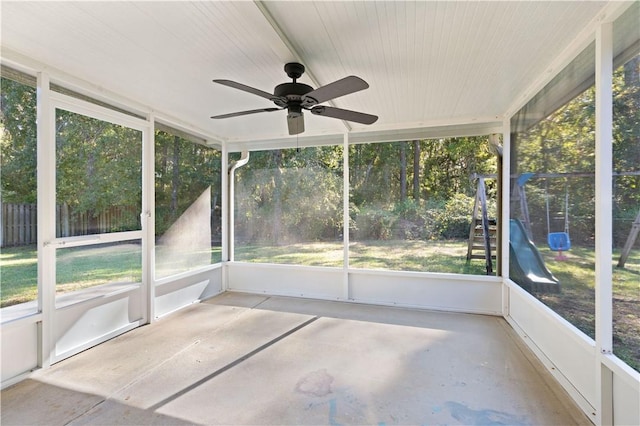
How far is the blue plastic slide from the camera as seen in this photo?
2590 mm

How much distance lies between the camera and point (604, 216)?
1.78 m

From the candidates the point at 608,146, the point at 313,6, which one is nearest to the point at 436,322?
the point at 608,146

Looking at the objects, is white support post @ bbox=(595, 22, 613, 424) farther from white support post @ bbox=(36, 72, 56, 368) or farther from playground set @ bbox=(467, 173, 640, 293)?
white support post @ bbox=(36, 72, 56, 368)

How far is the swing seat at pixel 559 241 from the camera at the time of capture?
224 cm

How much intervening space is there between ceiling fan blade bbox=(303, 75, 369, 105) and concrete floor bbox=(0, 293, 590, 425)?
208cm

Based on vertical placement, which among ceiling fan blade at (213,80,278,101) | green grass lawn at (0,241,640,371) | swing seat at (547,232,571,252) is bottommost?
green grass lawn at (0,241,640,371)

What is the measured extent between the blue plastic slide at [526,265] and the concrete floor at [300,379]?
23.3 inches

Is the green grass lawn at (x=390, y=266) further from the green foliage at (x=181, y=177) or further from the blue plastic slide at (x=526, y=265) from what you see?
the green foliage at (x=181, y=177)

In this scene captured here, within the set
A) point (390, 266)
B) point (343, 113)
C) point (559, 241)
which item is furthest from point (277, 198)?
point (559, 241)

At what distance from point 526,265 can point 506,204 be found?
0.82m

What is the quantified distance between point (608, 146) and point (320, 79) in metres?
2.11

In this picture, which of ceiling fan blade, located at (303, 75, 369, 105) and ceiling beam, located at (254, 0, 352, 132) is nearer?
ceiling beam, located at (254, 0, 352, 132)

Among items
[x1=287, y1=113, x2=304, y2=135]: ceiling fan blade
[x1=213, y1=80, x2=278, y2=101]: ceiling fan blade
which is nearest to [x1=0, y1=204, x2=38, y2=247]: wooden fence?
[x1=213, y1=80, x2=278, y2=101]: ceiling fan blade

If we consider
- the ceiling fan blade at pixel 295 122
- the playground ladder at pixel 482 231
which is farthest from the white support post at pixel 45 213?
the playground ladder at pixel 482 231
